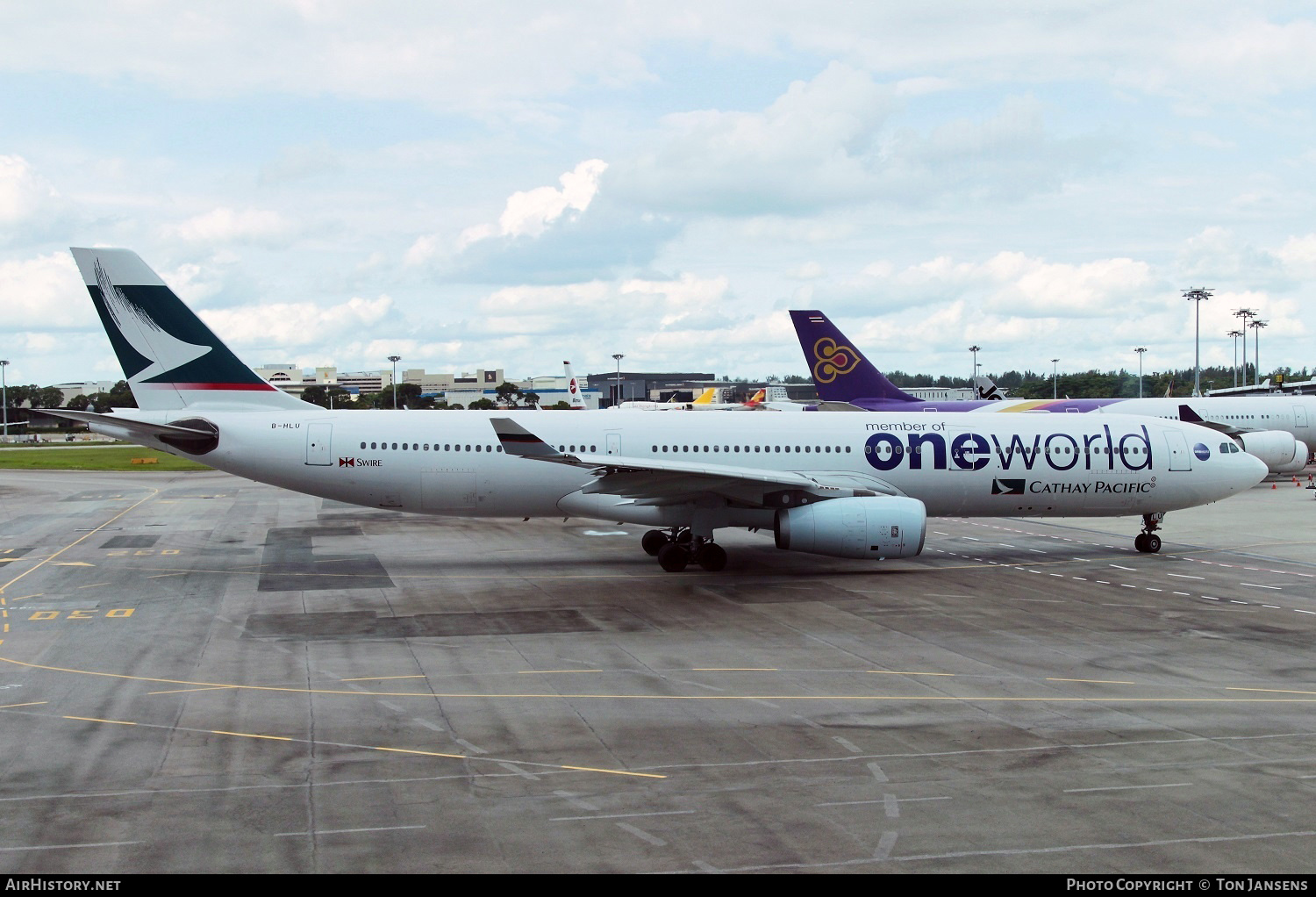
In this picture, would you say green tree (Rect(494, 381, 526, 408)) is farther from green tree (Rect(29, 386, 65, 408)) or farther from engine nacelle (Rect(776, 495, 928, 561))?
engine nacelle (Rect(776, 495, 928, 561))

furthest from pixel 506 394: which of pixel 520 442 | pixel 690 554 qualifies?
pixel 520 442

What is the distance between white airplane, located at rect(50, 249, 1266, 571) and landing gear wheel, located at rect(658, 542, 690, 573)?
3 centimetres

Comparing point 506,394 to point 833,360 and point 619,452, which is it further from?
point 619,452

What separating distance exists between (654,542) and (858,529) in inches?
265

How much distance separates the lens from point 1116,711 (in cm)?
1340

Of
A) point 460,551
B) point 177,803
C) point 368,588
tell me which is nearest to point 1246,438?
point 460,551

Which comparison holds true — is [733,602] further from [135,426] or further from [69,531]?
[69,531]

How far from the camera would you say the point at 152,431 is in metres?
25.0

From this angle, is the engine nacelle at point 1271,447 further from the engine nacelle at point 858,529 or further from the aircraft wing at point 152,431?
the aircraft wing at point 152,431

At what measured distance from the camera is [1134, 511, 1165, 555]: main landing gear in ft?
93.2

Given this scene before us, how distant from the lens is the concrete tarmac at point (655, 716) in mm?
9156

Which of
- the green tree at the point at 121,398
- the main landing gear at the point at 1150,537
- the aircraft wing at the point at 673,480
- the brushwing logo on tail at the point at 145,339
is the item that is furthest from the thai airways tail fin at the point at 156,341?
the green tree at the point at 121,398

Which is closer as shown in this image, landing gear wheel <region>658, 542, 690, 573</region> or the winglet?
the winglet

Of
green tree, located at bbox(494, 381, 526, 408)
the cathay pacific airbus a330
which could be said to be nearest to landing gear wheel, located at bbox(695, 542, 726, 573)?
the cathay pacific airbus a330
